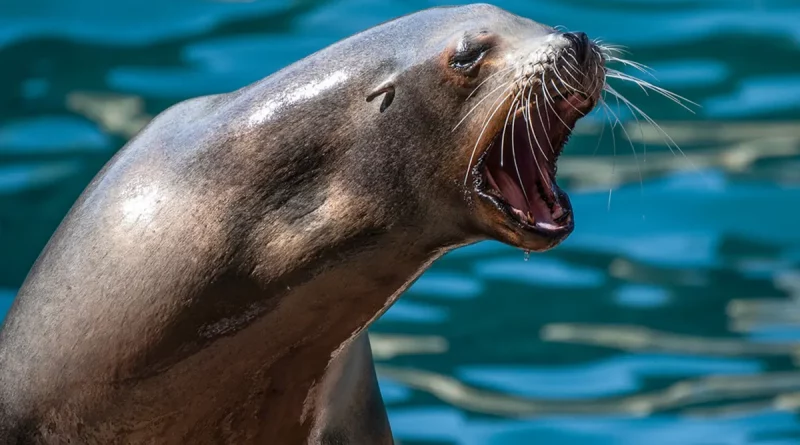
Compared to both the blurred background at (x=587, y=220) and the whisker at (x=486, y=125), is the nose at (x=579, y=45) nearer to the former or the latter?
the whisker at (x=486, y=125)

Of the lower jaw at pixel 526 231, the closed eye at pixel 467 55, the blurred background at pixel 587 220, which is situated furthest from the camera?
the blurred background at pixel 587 220

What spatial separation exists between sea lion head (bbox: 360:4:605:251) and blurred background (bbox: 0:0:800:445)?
351cm

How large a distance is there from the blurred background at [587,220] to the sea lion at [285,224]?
321 cm

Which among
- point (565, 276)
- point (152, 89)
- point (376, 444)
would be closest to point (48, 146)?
point (152, 89)

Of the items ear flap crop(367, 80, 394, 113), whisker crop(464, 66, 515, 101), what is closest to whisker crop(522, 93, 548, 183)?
whisker crop(464, 66, 515, 101)

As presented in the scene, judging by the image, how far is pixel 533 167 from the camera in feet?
14.0

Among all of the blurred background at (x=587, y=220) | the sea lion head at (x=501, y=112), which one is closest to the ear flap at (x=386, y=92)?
the sea lion head at (x=501, y=112)

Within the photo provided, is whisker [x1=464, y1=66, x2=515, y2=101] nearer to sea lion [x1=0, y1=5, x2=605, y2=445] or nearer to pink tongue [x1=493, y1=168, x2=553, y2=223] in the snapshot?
sea lion [x1=0, y1=5, x2=605, y2=445]

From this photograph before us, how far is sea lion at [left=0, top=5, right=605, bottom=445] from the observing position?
421cm

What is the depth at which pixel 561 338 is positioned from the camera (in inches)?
337

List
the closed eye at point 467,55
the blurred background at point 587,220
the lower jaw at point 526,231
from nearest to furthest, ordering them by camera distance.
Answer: the lower jaw at point 526,231
the closed eye at point 467,55
the blurred background at point 587,220

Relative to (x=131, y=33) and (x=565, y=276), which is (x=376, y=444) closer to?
(x=565, y=276)

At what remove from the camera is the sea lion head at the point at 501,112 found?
414cm

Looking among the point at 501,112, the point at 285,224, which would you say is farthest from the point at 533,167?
the point at 285,224
